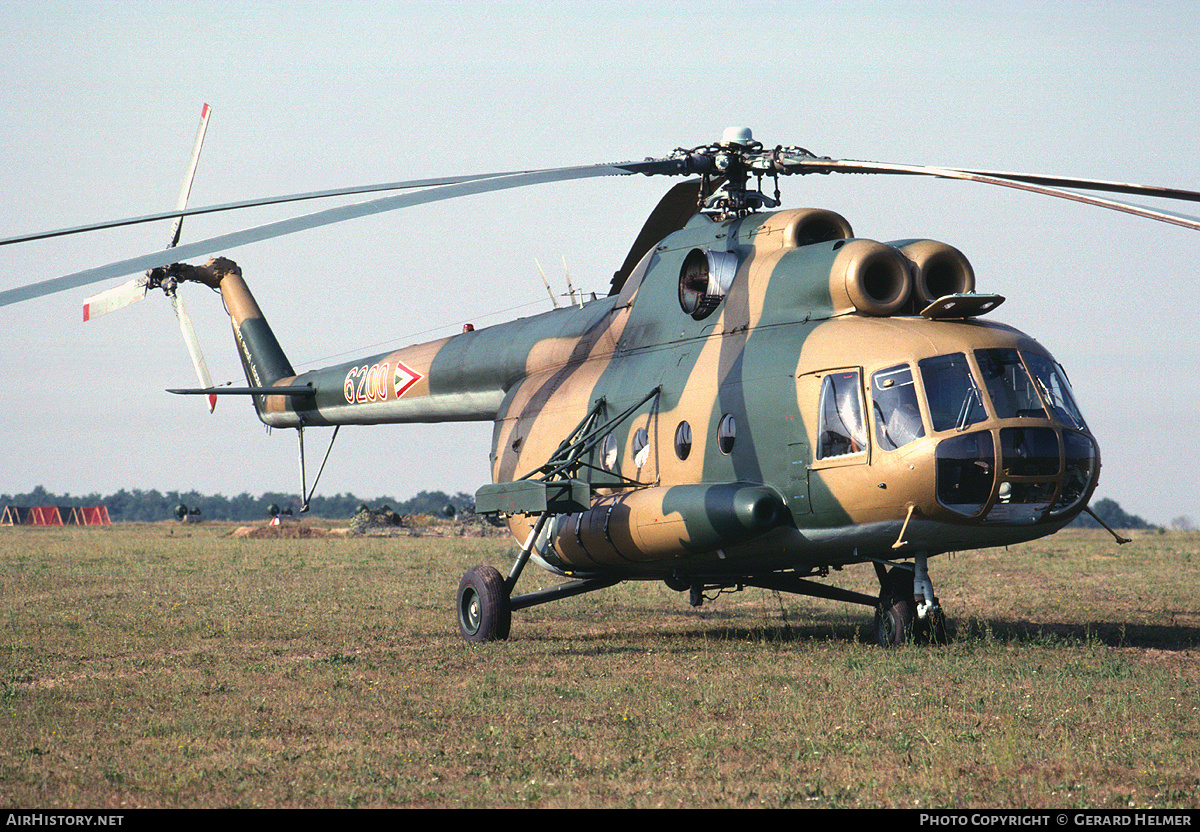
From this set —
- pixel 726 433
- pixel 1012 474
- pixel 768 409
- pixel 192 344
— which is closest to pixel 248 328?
pixel 192 344

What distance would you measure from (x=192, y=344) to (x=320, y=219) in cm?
1289

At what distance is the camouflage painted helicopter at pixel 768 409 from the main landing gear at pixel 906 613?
0.02 m

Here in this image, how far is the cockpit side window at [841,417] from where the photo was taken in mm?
11172

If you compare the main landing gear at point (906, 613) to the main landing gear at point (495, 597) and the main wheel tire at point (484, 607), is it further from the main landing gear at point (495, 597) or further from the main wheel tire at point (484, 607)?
the main wheel tire at point (484, 607)

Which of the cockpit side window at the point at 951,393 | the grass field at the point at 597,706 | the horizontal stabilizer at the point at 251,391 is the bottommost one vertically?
the grass field at the point at 597,706

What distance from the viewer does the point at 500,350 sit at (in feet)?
55.9

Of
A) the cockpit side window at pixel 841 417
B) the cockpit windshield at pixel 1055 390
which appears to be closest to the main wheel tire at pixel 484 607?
the cockpit side window at pixel 841 417

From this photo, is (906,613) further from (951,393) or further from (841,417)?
(951,393)

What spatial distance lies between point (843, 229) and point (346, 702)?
753 centimetres

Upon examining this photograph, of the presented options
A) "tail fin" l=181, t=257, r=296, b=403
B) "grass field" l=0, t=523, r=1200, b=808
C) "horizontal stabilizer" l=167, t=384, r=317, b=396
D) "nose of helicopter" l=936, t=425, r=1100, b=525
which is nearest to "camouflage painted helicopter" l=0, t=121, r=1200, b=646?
"nose of helicopter" l=936, t=425, r=1100, b=525

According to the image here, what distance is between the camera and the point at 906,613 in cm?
1216

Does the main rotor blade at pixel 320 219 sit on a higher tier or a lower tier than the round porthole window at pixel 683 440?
higher

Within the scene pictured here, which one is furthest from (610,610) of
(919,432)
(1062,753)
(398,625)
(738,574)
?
(1062,753)

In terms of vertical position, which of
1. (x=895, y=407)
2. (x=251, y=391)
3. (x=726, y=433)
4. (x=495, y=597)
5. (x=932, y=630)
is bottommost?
(x=932, y=630)
